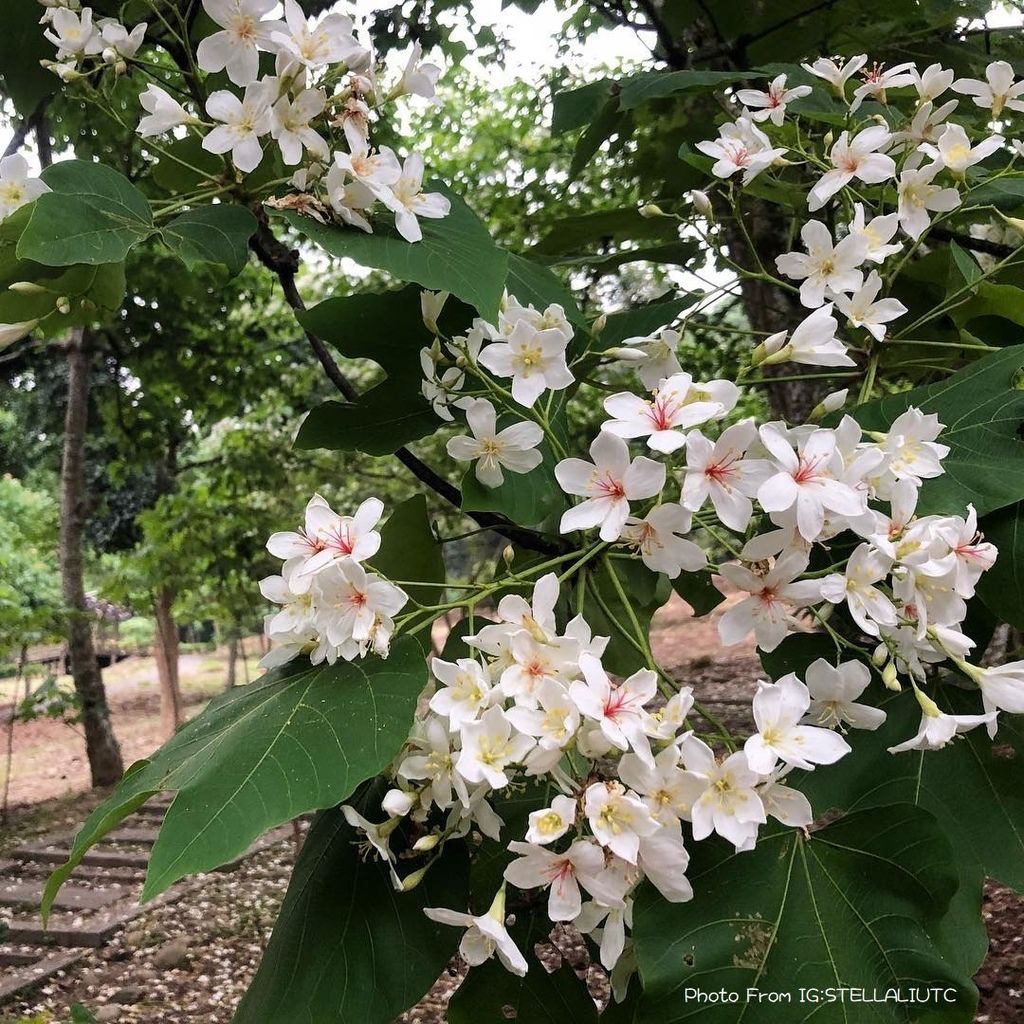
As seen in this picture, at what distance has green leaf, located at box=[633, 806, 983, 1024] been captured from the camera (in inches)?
27.8

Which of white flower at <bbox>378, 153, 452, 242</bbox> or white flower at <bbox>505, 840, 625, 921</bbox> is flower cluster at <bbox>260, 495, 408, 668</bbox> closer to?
white flower at <bbox>505, 840, 625, 921</bbox>

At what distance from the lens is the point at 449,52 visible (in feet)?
11.8

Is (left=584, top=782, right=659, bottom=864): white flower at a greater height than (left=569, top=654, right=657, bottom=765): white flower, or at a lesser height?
lesser

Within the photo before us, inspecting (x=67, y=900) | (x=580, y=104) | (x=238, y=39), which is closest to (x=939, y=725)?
(x=238, y=39)

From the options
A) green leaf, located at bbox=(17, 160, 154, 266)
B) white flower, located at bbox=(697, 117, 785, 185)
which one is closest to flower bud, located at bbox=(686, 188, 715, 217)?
white flower, located at bbox=(697, 117, 785, 185)

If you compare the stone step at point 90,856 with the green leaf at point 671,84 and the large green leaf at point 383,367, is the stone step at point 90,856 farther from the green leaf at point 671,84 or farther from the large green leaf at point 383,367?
the green leaf at point 671,84

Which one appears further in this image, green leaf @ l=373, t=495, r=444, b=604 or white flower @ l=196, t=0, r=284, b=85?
green leaf @ l=373, t=495, r=444, b=604

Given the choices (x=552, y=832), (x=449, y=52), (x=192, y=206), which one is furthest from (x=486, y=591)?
(x=449, y=52)

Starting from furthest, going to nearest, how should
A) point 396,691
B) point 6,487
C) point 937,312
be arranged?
point 6,487 < point 937,312 < point 396,691

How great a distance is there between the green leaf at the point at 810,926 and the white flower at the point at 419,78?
0.90m

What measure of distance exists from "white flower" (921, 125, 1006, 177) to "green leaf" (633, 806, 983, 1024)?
734 millimetres

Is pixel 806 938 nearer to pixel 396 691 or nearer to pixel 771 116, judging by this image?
pixel 396 691

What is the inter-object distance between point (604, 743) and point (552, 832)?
7cm

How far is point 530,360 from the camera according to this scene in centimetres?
87
